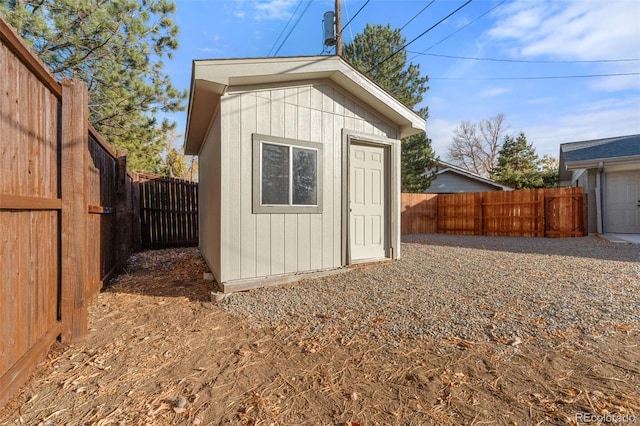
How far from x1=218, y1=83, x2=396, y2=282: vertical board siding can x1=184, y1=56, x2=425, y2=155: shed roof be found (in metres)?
0.16

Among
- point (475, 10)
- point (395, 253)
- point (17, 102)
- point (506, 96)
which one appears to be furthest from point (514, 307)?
point (506, 96)

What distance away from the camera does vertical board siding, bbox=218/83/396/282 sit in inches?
152

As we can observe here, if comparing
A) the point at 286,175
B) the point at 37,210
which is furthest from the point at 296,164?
the point at 37,210

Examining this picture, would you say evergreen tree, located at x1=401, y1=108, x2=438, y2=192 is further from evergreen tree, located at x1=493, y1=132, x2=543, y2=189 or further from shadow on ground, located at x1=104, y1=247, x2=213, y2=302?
shadow on ground, located at x1=104, y1=247, x2=213, y2=302

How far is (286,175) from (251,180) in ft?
1.83

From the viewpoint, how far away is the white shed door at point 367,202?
5.19 m

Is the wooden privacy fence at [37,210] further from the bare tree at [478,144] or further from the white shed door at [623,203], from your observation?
the bare tree at [478,144]

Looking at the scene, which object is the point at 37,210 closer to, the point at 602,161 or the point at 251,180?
the point at 251,180

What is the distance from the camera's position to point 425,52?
9.90 m

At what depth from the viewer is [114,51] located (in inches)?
265

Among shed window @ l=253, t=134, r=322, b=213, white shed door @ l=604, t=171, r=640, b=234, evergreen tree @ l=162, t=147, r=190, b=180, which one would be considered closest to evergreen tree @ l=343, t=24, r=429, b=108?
white shed door @ l=604, t=171, r=640, b=234

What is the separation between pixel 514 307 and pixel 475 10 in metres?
7.09

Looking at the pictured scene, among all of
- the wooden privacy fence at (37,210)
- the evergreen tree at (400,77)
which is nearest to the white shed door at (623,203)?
the evergreen tree at (400,77)

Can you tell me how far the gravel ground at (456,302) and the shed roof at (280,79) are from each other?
2704 mm
